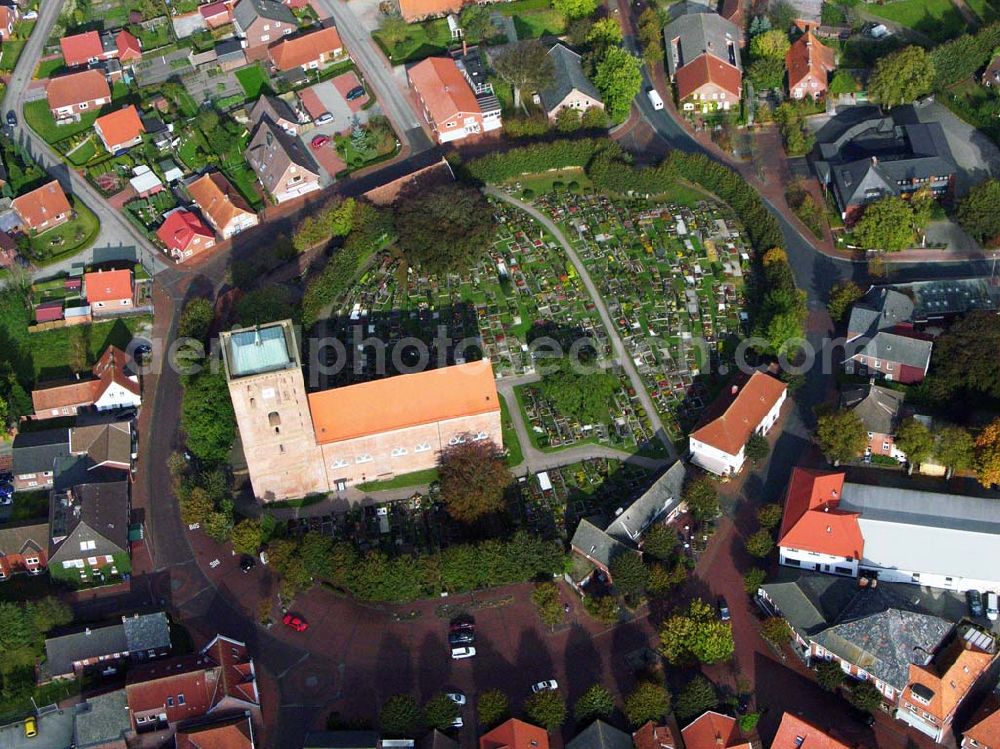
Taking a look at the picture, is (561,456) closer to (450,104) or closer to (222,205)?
(222,205)

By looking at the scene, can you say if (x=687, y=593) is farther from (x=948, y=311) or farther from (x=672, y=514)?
(x=948, y=311)

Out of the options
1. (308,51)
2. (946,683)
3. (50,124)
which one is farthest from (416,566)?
(50,124)

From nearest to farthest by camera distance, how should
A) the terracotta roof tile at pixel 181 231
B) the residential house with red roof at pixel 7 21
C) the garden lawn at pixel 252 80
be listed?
the terracotta roof tile at pixel 181 231 → the garden lawn at pixel 252 80 → the residential house with red roof at pixel 7 21

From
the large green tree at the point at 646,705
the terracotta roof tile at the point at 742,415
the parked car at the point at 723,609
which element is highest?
the terracotta roof tile at the point at 742,415

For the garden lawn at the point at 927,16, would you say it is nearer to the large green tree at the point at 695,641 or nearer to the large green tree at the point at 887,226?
the large green tree at the point at 887,226

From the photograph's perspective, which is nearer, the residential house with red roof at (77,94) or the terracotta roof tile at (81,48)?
the residential house with red roof at (77,94)

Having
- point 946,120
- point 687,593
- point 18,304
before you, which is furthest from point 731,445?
point 18,304

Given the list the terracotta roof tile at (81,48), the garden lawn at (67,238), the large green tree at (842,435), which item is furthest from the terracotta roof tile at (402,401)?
the terracotta roof tile at (81,48)

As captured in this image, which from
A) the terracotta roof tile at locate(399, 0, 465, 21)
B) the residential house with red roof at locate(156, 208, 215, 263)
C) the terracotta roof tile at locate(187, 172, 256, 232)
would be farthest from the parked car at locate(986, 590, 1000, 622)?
the terracotta roof tile at locate(399, 0, 465, 21)
